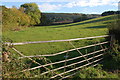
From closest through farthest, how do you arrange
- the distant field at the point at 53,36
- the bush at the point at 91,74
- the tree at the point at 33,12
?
the bush at the point at 91,74 → the distant field at the point at 53,36 → the tree at the point at 33,12

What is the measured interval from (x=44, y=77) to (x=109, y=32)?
3388mm

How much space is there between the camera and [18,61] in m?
2.69

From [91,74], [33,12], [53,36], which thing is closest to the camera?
[91,74]

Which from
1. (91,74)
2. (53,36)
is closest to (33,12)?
(53,36)

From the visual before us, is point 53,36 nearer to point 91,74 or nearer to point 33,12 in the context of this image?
point 91,74

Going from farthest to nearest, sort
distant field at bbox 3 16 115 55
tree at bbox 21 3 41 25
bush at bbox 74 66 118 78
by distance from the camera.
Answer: tree at bbox 21 3 41 25, distant field at bbox 3 16 115 55, bush at bbox 74 66 118 78

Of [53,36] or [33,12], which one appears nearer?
[53,36]

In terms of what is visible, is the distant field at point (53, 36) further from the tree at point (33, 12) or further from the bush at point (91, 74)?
the tree at point (33, 12)

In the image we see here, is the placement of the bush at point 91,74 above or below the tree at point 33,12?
below

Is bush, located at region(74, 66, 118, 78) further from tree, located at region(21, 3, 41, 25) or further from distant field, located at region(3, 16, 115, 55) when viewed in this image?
tree, located at region(21, 3, 41, 25)

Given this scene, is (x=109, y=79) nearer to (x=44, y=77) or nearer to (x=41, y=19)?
(x=44, y=77)

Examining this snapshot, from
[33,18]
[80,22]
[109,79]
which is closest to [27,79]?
[109,79]

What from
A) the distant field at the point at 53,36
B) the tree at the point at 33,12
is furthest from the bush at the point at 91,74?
the tree at the point at 33,12

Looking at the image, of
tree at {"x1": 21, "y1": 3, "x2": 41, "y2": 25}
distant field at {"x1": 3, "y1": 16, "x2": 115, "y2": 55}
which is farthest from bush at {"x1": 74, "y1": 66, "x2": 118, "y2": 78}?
tree at {"x1": 21, "y1": 3, "x2": 41, "y2": 25}
